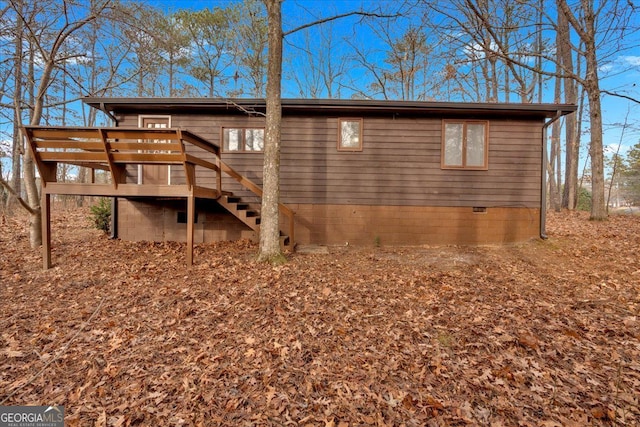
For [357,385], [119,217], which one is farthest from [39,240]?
[357,385]

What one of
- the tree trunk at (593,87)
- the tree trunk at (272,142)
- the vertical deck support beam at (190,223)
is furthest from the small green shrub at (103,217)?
the tree trunk at (593,87)

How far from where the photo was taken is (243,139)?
25.3ft

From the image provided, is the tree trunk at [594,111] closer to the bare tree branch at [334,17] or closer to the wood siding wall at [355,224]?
the wood siding wall at [355,224]

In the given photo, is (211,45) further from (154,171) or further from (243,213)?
(243,213)

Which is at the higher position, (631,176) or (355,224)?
(631,176)

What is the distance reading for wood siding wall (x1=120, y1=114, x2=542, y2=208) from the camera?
24.9ft

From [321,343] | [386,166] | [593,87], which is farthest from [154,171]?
[593,87]

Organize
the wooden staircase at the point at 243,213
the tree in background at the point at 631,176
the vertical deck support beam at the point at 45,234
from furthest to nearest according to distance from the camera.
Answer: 1. the tree in background at the point at 631,176
2. the wooden staircase at the point at 243,213
3. the vertical deck support beam at the point at 45,234

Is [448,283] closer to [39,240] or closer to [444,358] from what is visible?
[444,358]

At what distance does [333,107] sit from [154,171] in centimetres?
504

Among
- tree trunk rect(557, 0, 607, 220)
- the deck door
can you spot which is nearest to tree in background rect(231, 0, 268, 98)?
the deck door

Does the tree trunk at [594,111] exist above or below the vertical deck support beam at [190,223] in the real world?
above

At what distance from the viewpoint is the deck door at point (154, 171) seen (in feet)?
24.9

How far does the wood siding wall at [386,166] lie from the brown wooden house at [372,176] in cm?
3
